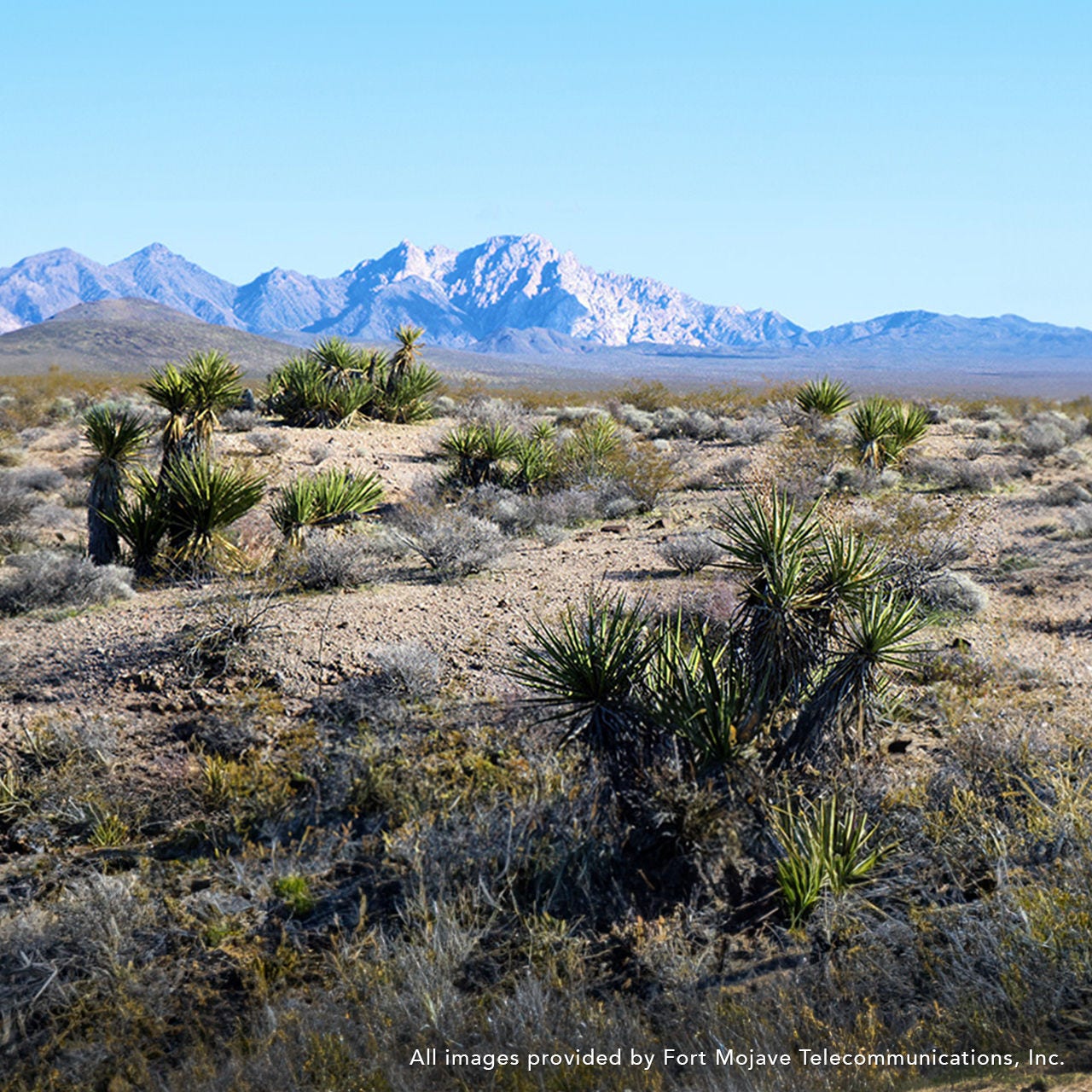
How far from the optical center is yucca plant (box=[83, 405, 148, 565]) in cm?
1138

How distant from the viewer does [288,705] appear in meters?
8.21

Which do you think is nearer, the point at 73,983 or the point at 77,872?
the point at 73,983

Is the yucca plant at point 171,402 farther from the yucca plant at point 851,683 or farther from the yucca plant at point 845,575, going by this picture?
the yucca plant at point 851,683

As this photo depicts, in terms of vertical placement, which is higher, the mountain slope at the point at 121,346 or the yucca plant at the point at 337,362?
the mountain slope at the point at 121,346

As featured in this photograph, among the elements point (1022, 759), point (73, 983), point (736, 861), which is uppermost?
point (1022, 759)

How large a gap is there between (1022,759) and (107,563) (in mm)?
9167

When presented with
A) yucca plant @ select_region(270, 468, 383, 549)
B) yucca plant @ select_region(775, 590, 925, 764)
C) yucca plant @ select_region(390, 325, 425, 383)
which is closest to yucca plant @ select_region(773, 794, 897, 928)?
yucca plant @ select_region(775, 590, 925, 764)

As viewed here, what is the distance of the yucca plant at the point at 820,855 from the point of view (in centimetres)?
546

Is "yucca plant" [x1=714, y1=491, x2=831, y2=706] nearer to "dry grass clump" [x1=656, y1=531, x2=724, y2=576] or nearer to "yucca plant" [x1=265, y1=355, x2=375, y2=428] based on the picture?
"dry grass clump" [x1=656, y1=531, x2=724, y2=576]

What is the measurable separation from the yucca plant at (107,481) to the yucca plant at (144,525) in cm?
11

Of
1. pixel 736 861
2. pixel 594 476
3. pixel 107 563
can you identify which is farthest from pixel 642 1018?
pixel 594 476

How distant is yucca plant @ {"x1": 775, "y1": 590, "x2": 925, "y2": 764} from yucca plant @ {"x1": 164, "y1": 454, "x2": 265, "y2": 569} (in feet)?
21.8

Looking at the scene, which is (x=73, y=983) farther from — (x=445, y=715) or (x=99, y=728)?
(x=445, y=715)

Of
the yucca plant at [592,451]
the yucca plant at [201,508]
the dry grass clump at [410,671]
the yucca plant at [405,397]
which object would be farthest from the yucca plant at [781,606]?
the yucca plant at [405,397]
